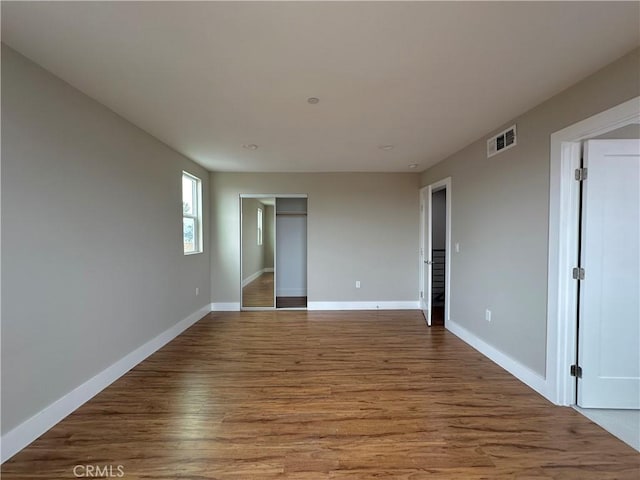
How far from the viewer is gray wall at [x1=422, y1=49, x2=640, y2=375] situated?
6.60ft

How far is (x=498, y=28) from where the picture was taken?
4.90 feet

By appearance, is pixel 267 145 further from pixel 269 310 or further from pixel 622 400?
pixel 622 400

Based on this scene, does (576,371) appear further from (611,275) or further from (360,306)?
(360,306)

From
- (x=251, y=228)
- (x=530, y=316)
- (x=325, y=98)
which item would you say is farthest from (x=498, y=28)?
(x=251, y=228)

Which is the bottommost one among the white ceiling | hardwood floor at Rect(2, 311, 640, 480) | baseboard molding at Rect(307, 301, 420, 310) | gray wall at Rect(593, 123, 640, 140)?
hardwood floor at Rect(2, 311, 640, 480)

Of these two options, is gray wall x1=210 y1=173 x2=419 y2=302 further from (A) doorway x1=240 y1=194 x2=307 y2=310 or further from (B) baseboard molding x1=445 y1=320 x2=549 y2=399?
(B) baseboard molding x1=445 y1=320 x2=549 y2=399

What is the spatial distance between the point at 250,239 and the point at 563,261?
5.12 meters

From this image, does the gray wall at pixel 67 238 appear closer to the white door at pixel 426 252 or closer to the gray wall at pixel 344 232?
the gray wall at pixel 344 232

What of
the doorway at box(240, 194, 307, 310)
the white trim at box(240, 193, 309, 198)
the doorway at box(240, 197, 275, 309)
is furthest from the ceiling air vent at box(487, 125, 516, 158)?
the doorway at box(240, 197, 275, 309)

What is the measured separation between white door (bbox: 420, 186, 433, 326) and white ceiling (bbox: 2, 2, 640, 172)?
166 cm

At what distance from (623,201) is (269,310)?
464cm

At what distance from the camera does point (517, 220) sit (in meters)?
2.69

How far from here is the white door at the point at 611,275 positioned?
2100 mm

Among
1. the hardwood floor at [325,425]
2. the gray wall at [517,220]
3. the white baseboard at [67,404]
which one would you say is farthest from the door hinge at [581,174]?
the white baseboard at [67,404]
